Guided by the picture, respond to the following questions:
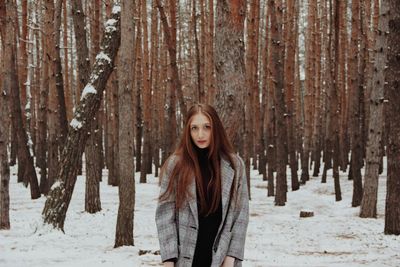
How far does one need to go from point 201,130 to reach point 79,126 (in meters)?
6.06

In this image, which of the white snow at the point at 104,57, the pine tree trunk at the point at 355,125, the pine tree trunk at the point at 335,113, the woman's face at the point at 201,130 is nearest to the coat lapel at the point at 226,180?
the woman's face at the point at 201,130

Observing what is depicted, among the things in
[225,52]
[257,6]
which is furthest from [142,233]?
[257,6]

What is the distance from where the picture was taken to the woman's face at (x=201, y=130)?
3098 mm

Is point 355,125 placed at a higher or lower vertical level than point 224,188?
higher

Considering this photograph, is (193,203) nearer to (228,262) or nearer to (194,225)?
(194,225)

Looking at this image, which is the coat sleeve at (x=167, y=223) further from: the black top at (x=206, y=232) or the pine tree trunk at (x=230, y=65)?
the pine tree trunk at (x=230, y=65)

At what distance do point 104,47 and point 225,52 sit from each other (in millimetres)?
2450

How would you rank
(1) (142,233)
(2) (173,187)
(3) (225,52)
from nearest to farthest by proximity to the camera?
1. (2) (173,187)
2. (3) (225,52)
3. (1) (142,233)

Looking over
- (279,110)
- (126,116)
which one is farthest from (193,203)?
(279,110)

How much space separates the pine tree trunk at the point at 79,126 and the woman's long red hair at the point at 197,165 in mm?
5919

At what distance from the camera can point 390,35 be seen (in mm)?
8891

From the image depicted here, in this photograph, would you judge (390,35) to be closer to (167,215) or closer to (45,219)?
(45,219)

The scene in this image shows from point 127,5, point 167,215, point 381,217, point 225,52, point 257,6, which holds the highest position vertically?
point 257,6

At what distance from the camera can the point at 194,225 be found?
3.03 metres
